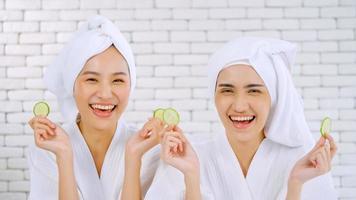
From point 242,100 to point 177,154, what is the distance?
0.27 meters

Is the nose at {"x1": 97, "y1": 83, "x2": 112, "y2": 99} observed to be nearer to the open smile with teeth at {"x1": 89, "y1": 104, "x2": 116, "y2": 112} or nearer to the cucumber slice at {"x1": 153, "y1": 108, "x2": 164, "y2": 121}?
the open smile with teeth at {"x1": 89, "y1": 104, "x2": 116, "y2": 112}

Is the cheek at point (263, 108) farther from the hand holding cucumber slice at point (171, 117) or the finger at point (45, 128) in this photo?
the finger at point (45, 128)

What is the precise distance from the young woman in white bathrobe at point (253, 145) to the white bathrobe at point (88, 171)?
0.17 metres

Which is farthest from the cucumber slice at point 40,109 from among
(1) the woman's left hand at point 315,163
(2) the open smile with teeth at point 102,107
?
(1) the woman's left hand at point 315,163

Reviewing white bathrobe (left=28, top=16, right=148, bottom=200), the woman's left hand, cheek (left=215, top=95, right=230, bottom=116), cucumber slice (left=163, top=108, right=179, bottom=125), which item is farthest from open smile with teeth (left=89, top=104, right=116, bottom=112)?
the woman's left hand

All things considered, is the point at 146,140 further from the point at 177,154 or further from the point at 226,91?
the point at 226,91

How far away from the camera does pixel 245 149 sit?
1885 mm

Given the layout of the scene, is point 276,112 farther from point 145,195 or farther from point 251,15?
point 251,15

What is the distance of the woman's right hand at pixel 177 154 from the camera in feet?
5.45

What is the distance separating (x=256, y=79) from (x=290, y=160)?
334mm

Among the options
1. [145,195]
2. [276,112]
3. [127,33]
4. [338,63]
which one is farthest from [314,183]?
[127,33]

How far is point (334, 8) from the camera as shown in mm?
3004

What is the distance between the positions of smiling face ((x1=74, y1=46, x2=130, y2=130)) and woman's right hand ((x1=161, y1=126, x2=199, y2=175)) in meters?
0.25

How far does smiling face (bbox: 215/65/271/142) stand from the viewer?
1711 mm
